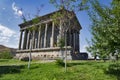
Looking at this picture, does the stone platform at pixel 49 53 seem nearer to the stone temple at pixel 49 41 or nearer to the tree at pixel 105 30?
the stone temple at pixel 49 41

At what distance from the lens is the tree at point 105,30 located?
1435 cm

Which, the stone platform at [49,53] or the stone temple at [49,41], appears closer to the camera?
the stone platform at [49,53]

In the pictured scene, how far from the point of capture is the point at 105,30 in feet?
48.9

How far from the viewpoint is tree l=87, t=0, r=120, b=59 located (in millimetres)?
14352

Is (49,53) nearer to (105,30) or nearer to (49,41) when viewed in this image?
(49,41)

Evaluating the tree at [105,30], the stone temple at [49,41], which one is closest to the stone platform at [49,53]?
the stone temple at [49,41]

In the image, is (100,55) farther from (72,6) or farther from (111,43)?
(72,6)

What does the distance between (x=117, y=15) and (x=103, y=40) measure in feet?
7.88

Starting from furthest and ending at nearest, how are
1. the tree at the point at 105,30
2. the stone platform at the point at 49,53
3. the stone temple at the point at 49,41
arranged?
the stone temple at the point at 49,41, the stone platform at the point at 49,53, the tree at the point at 105,30

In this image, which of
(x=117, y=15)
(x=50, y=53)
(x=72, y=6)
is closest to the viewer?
(x=117, y=15)

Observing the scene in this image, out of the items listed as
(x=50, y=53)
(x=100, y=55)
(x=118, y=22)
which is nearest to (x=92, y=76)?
(x=100, y=55)

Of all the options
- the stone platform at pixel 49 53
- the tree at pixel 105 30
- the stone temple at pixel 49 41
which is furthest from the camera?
the stone temple at pixel 49 41

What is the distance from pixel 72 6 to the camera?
74.7ft

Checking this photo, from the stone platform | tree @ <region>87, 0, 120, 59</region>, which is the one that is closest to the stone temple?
the stone platform
